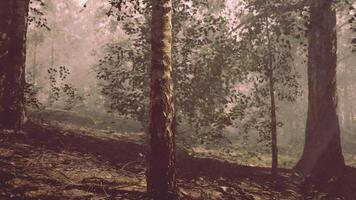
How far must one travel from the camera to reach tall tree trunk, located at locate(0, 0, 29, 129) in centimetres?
912

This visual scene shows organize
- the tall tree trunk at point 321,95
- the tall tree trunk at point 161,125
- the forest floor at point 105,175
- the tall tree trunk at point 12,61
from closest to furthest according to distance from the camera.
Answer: the tall tree trunk at point 161,125 < the forest floor at point 105,175 < the tall tree trunk at point 12,61 < the tall tree trunk at point 321,95

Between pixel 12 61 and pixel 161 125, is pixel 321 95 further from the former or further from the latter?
pixel 12 61

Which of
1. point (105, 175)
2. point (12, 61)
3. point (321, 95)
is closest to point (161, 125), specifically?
point (105, 175)

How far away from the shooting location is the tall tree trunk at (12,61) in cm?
912

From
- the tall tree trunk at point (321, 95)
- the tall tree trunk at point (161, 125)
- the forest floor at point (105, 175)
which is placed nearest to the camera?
the tall tree trunk at point (161, 125)

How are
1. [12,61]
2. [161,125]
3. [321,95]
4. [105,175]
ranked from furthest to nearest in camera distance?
[321,95]
[12,61]
[105,175]
[161,125]

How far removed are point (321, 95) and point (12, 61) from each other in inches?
334

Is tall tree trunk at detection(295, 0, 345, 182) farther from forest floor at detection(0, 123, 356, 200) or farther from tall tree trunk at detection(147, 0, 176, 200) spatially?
tall tree trunk at detection(147, 0, 176, 200)

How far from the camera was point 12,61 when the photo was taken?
30.4ft

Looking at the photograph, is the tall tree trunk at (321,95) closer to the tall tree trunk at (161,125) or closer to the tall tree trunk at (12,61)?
the tall tree trunk at (161,125)

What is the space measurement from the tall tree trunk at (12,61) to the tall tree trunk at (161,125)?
440 cm

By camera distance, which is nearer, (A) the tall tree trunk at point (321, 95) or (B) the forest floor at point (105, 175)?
(B) the forest floor at point (105, 175)

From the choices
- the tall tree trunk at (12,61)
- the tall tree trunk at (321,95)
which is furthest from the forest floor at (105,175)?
the tall tree trunk at (321,95)

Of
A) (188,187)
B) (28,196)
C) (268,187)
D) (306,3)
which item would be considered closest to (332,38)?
(306,3)
